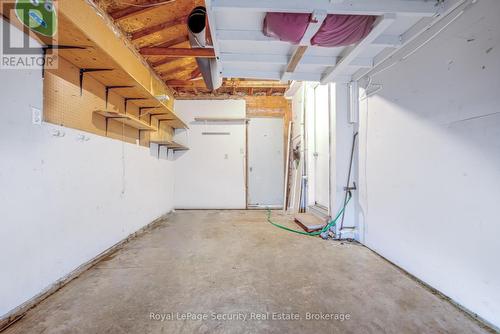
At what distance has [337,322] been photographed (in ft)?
5.26

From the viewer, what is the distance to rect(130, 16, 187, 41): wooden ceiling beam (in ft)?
11.1

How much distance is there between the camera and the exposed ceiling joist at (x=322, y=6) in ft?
5.49

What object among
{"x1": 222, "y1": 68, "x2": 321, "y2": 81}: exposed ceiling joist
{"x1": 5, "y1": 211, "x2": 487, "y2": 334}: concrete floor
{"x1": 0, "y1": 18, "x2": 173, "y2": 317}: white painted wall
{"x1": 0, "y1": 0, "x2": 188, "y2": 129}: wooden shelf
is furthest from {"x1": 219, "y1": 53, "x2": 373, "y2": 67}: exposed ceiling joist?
{"x1": 5, "y1": 211, "x2": 487, "y2": 334}: concrete floor

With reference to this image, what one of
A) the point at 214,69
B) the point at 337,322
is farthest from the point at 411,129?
the point at 214,69

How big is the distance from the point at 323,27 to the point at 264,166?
4.48 metres

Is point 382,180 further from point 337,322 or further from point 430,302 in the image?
point 337,322

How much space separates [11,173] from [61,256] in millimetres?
871

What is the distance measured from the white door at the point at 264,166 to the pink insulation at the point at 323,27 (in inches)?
166

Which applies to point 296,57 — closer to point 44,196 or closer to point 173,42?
point 173,42

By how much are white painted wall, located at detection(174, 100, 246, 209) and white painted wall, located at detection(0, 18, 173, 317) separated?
2817 millimetres

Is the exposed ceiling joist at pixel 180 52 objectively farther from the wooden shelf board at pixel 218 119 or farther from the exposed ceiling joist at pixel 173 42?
the wooden shelf board at pixel 218 119

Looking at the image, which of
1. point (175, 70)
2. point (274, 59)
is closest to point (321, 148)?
point (274, 59)

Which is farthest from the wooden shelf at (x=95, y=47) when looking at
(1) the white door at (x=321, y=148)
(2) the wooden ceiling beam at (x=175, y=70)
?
(1) the white door at (x=321, y=148)

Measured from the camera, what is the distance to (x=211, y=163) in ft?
19.7
